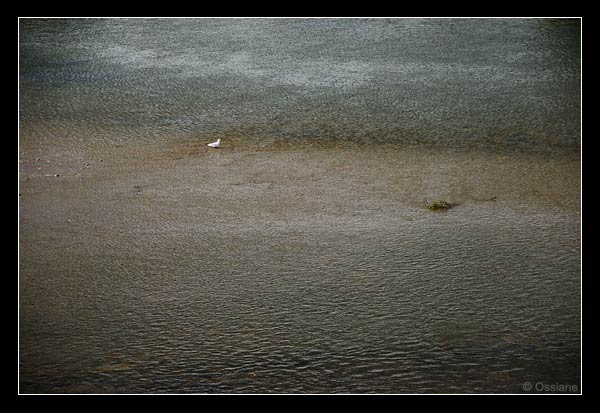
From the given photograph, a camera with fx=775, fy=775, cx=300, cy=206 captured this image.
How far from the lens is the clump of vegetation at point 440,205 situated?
3053 millimetres

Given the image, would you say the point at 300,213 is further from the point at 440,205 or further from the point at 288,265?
the point at 440,205

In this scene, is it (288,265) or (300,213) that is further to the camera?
(300,213)

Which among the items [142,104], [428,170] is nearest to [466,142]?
[428,170]

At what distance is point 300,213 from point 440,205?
0.56m

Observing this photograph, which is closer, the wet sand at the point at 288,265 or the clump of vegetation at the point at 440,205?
the wet sand at the point at 288,265

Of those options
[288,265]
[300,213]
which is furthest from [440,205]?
[288,265]

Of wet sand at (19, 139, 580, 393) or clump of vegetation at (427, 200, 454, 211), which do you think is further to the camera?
clump of vegetation at (427, 200, 454, 211)

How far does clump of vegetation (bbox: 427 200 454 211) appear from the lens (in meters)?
3.05

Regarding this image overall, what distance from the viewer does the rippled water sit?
222 cm

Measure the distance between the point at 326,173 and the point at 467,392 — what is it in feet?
4.94

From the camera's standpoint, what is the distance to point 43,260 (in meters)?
2.74

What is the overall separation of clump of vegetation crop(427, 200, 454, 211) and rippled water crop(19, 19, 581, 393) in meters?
0.04

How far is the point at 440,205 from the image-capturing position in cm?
307

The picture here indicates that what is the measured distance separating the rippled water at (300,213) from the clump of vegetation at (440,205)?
0.13ft
